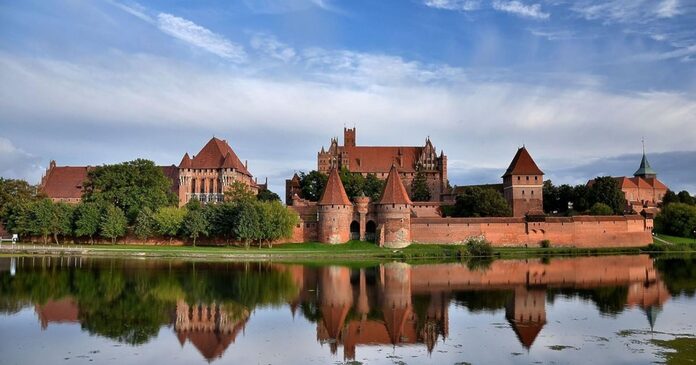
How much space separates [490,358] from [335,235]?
115 feet

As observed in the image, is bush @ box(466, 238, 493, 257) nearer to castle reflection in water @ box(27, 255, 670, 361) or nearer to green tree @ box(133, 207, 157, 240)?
castle reflection in water @ box(27, 255, 670, 361)

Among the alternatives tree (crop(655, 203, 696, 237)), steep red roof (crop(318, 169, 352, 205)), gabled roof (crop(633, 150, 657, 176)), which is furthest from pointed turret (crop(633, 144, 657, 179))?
steep red roof (crop(318, 169, 352, 205))

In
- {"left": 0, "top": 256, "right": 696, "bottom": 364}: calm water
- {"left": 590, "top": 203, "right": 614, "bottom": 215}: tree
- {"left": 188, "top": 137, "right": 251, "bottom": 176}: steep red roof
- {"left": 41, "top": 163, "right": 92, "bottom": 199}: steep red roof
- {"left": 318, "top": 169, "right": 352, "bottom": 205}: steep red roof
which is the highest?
{"left": 188, "top": 137, "right": 251, "bottom": 176}: steep red roof

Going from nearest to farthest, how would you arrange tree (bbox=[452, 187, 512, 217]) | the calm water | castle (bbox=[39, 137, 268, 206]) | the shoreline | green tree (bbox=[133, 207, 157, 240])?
the calm water, the shoreline, green tree (bbox=[133, 207, 157, 240]), tree (bbox=[452, 187, 512, 217]), castle (bbox=[39, 137, 268, 206])

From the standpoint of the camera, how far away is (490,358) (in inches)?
605

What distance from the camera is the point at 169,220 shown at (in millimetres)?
49531

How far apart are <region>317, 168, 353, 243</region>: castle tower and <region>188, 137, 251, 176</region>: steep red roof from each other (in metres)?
19.6

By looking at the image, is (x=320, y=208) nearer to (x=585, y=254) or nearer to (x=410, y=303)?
(x=585, y=254)

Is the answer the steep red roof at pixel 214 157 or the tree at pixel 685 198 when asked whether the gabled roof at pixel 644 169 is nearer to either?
the tree at pixel 685 198

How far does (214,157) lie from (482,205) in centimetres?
2999

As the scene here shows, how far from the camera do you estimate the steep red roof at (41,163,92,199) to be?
2862 inches

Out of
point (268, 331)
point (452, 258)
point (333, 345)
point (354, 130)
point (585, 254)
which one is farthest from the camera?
point (354, 130)

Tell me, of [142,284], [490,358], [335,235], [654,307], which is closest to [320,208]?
[335,235]

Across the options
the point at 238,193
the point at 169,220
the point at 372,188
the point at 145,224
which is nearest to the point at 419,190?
the point at 372,188
